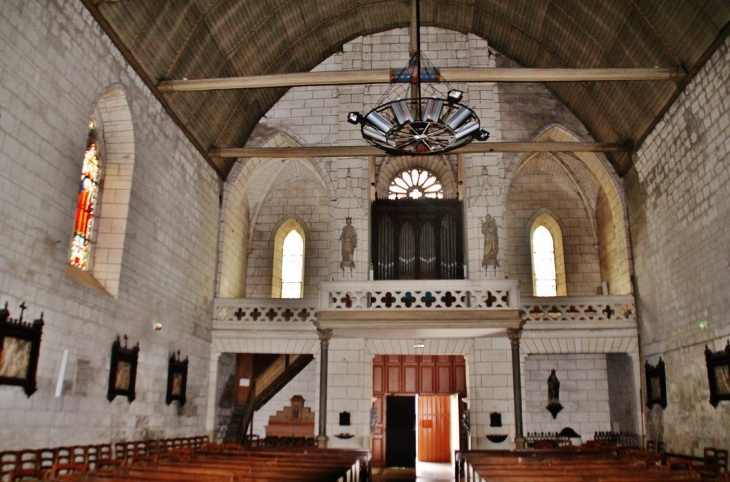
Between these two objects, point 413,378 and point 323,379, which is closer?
point 323,379

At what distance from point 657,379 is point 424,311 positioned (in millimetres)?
5778

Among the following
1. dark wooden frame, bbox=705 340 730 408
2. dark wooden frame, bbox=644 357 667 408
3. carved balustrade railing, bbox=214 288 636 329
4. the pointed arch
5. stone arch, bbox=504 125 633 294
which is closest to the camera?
dark wooden frame, bbox=705 340 730 408

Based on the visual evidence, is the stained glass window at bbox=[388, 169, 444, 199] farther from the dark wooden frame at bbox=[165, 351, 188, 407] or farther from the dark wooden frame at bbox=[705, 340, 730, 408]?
the dark wooden frame at bbox=[705, 340, 730, 408]

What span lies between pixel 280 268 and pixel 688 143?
13533 mm

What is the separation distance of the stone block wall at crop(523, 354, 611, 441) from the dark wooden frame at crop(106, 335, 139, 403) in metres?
11.4

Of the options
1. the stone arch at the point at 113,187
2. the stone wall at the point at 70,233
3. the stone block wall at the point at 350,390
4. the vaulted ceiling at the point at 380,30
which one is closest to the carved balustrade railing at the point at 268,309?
the stone block wall at the point at 350,390

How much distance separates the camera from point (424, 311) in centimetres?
1473

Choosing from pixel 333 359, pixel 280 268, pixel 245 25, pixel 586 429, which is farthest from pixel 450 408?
pixel 245 25

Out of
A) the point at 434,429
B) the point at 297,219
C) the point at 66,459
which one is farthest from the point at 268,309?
the point at 434,429

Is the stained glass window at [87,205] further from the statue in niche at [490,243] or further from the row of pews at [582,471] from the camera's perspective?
the statue in niche at [490,243]

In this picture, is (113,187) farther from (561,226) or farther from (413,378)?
(561,226)

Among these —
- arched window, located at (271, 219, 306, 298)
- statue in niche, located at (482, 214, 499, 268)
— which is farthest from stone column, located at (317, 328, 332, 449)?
arched window, located at (271, 219, 306, 298)

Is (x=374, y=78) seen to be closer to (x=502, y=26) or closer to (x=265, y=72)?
(x=265, y=72)

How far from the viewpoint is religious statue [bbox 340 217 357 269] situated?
1714 cm
